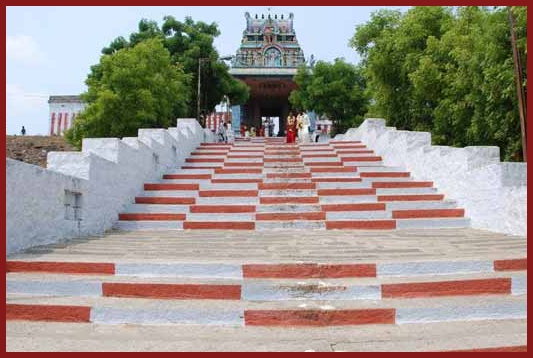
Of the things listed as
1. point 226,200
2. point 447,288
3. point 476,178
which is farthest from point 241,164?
point 447,288

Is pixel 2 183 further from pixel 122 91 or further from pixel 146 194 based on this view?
pixel 122 91

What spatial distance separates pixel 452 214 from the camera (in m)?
6.94

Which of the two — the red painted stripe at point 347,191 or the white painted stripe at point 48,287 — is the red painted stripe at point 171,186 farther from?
the white painted stripe at point 48,287

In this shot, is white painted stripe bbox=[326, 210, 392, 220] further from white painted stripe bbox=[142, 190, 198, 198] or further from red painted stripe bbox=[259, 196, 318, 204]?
white painted stripe bbox=[142, 190, 198, 198]

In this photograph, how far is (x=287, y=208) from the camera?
7.25m

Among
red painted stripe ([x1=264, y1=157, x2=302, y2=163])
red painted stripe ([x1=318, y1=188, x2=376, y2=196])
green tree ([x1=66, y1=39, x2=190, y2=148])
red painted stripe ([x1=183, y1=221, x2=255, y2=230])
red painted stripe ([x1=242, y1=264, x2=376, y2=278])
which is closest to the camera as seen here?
red painted stripe ([x1=242, y1=264, x2=376, y2=278])

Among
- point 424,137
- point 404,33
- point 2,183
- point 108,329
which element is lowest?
point 108,329

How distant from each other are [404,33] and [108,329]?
13093mm

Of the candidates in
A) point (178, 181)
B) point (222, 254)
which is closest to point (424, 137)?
point (178, 181)

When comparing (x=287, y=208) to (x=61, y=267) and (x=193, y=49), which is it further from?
(x=193, y=49)

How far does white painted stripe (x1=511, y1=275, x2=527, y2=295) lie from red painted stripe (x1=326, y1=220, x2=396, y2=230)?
2.94 metres

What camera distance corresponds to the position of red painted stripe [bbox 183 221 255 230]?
6.71m

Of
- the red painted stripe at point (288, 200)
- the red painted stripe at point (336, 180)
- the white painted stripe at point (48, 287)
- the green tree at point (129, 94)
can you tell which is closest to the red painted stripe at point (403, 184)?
the red painted stripe at point (336, 180)

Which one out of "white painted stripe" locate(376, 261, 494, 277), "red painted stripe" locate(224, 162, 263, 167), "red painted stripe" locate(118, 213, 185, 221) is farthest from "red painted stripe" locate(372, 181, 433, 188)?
"white painted stripe" locate(376, 261, 494, 277)
